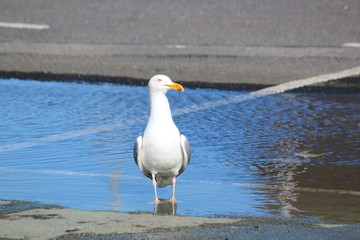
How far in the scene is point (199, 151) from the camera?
26.7 ft

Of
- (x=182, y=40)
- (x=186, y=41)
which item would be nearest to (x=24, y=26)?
(x=182, y=40)

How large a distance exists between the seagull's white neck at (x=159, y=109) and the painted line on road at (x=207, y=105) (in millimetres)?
2047

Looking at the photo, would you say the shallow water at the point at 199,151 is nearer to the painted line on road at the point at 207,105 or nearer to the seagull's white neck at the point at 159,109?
the painted line on road at the point at 207,105

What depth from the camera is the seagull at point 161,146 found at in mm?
6539

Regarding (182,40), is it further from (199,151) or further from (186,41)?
(199,151)

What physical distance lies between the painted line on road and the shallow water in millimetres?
23

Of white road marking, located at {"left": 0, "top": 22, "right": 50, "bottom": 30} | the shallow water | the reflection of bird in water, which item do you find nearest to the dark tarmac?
white road marking, located at {"left": 0, "top": 22, "right": 50, "bottom": 30}

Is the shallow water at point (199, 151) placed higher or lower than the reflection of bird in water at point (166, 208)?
higher

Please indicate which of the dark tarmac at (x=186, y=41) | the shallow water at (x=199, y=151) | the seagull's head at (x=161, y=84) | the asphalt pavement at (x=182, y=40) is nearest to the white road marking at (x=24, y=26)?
the asphalt pavement at (x=182, y=40)

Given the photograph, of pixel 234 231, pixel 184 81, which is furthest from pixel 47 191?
pixel 184 81

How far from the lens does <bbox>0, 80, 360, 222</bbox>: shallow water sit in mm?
6383

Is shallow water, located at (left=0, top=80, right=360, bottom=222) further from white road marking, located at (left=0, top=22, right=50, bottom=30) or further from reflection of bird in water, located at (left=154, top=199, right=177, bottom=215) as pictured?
white road marking, located at (left=0, top=22, right=50, bottom=30)

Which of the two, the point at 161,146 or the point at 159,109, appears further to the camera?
the point at 159,109

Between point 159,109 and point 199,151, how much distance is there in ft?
5.12
